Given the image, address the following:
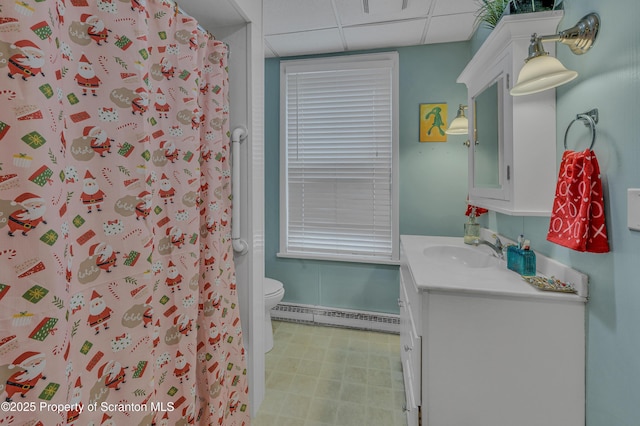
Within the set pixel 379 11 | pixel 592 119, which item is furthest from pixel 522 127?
pixel 379 11

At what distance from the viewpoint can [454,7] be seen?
6.19 feet

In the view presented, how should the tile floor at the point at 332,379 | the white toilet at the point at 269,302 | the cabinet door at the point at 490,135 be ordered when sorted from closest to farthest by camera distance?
1. the cabinet door at the point at 490,135
2. the tile floor at the point at 332,379
3. the white toilet at the point at 269,302

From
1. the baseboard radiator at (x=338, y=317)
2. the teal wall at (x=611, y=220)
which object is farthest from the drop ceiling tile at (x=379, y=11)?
the baseboard radiator at (x=338, y=317)

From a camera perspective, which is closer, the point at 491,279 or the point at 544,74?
the point at 544,74

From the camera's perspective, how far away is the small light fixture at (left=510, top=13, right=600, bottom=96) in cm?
98

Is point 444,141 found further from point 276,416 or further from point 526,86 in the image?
point 276,416

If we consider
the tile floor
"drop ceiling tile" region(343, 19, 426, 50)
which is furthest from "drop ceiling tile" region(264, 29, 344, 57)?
the tile floor

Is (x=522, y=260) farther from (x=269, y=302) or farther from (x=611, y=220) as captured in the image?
(x=269, y=302)

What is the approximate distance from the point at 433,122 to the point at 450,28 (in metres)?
0.67

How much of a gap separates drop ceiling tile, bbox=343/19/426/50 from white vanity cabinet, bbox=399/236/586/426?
191 cm

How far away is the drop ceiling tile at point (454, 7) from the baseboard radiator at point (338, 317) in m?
2.31

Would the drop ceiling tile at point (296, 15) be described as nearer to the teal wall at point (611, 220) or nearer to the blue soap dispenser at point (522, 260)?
the teal wall at point (611, 220)

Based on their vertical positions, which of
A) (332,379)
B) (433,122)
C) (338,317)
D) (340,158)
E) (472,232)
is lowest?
(332,379)

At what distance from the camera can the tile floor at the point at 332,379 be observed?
1.56 metres
